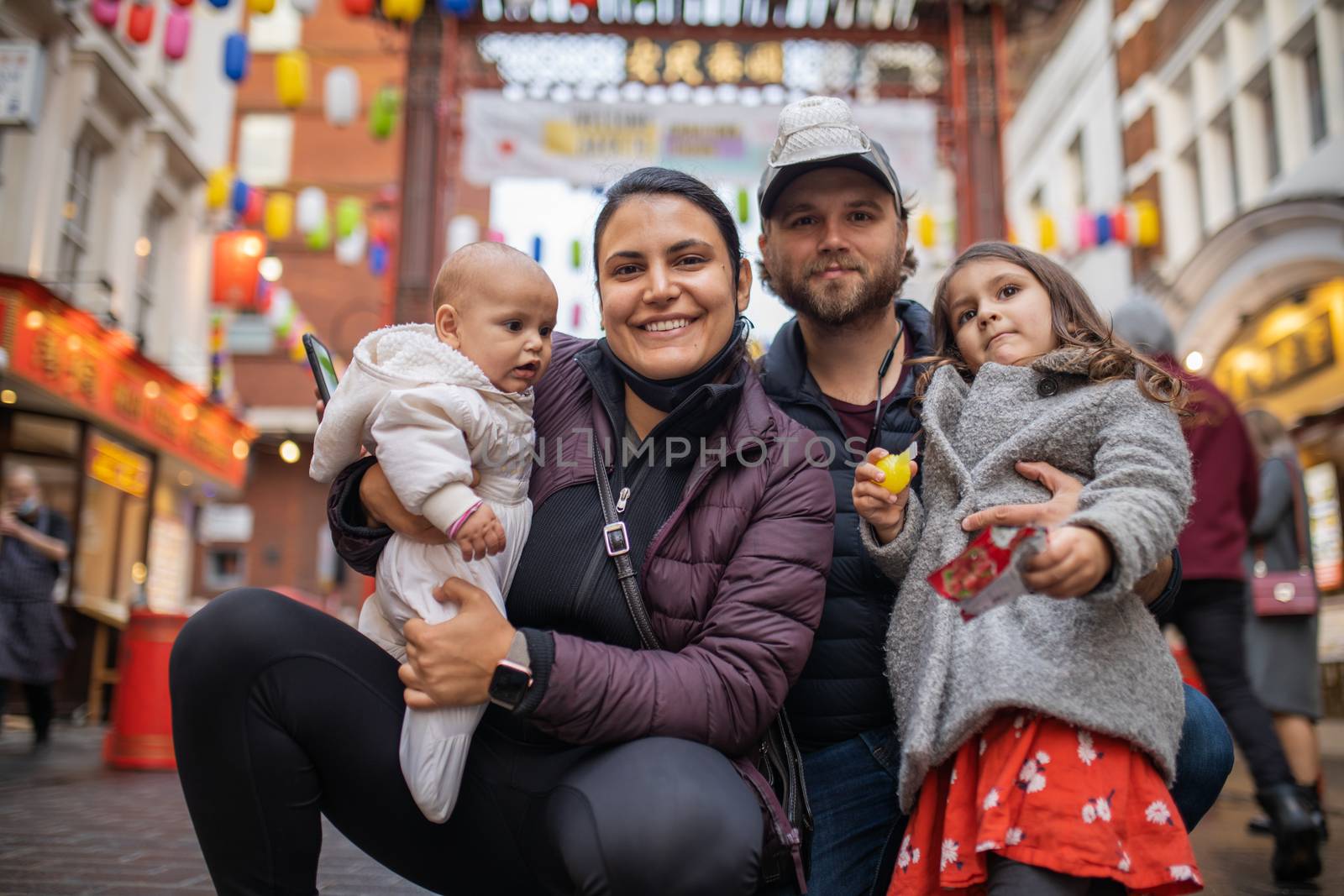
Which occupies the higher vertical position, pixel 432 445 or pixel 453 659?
pixel 432 445

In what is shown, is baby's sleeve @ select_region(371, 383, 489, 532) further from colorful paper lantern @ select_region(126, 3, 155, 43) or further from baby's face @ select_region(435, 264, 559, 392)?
colorful paper lantern @ select_region(126, 3, 155, 43)

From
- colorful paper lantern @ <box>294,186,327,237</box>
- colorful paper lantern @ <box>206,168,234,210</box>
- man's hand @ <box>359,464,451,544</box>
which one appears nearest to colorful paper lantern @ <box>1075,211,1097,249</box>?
colorful paper lantern @ <box>294,186,327,237</box>

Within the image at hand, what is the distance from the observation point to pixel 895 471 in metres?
1.98

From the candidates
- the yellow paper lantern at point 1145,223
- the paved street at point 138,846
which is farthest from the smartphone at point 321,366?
the yellow paper lantern at point 1145,223

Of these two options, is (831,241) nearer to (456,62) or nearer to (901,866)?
(901,866)

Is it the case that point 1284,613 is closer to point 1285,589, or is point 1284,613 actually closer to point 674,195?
point 1285,589

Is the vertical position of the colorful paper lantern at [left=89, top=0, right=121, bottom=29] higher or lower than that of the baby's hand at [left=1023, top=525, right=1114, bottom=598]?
higher

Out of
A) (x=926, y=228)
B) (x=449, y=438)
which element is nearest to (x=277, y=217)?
(x=926, y=228)

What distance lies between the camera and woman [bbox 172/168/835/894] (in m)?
1.77

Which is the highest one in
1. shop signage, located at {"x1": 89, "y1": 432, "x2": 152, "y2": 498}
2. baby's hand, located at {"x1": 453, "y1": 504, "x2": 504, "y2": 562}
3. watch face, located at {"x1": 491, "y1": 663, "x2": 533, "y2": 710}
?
shop signage, located at {"x1": 89, "y1": 432, "x2": 152, "y2": 498}

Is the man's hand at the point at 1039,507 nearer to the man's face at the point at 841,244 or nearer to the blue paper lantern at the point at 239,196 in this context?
the man's face at the point at 841,244

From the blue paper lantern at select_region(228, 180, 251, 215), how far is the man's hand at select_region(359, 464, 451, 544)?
10.0m

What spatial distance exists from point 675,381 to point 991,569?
2.60ft

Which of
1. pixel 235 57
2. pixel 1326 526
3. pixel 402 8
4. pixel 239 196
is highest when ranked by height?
pixel 235 57
